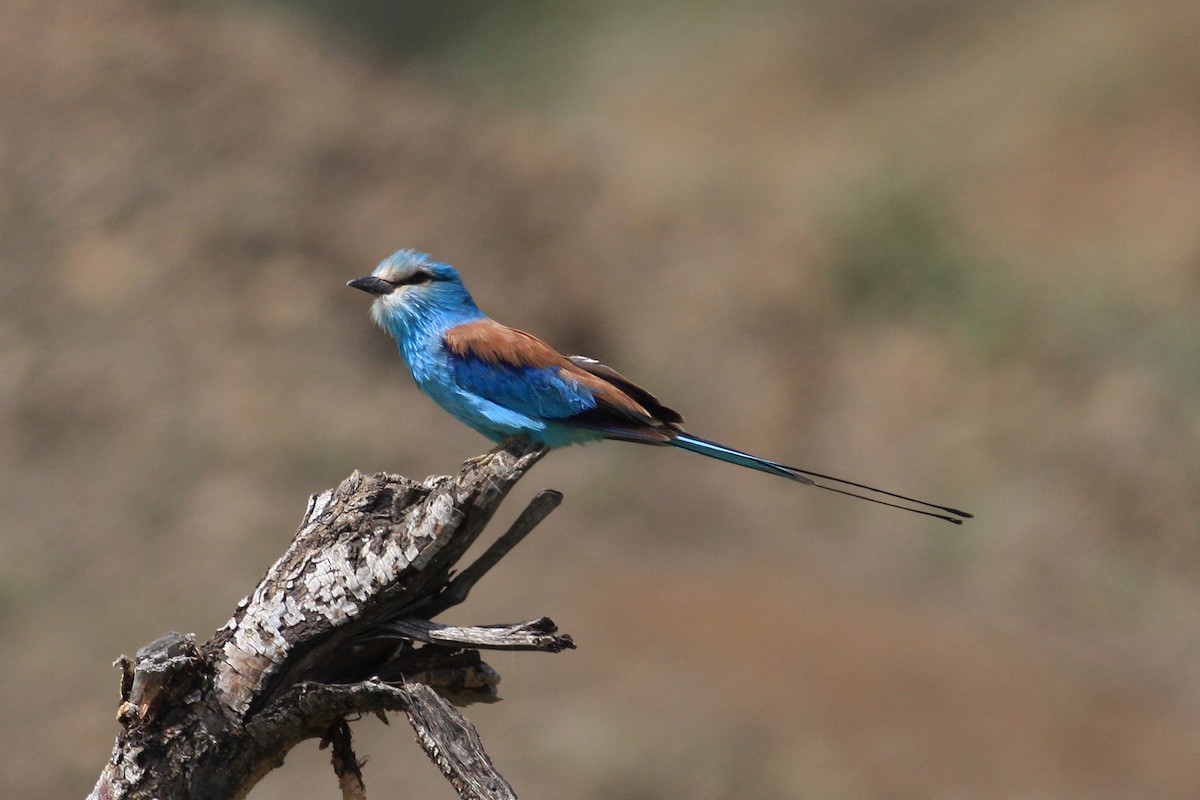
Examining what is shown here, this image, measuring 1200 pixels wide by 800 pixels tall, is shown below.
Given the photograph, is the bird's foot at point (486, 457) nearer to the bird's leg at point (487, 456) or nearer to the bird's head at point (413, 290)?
the bird's leg at point (487, 456)

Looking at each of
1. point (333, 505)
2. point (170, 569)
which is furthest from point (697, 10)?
point (333, 505)

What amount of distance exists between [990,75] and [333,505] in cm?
1287

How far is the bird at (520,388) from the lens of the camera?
5250mm

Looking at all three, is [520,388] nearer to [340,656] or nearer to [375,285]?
[375,285]

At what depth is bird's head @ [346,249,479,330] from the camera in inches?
219

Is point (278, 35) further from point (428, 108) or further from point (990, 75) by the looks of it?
point (990, 75)

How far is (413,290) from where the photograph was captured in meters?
5.60

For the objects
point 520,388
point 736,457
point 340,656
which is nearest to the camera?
point 340,656

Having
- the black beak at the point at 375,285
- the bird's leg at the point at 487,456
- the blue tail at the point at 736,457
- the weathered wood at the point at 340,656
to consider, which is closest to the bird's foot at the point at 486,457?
the bird's leg at the point at 487,456

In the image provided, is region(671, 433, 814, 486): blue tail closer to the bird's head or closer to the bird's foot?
the bird's foot

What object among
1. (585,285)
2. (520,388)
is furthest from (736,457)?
(585,285)

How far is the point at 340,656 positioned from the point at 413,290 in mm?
1732

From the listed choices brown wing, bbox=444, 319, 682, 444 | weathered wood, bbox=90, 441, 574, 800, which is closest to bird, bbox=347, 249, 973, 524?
brown wing, bbox=444, 319, 682, 444

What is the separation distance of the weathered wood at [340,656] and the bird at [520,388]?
0.79 meters
